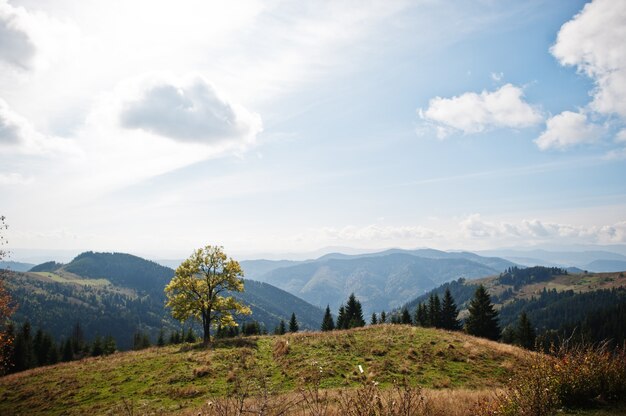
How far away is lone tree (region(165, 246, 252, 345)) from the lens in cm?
3841

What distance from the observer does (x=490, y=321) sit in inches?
2616

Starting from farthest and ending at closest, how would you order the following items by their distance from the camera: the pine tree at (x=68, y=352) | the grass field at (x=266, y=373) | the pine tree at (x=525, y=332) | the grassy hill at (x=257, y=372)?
the pine tree at (x=68, y=352) → the pine tree at (x=525, y=332) → the grassy hill at (x=257, y=372) → the grass field at (x=266, y=373)

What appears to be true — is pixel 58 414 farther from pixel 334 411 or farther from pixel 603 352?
pixel 603 352

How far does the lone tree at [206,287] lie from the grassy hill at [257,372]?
28.4 feet

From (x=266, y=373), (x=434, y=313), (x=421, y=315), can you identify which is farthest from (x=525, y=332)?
(x=266, y=373)

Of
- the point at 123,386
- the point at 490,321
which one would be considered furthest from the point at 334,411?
the point at 490,321

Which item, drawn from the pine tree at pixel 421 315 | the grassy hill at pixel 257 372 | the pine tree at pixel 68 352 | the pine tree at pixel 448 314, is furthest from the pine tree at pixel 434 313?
the pine tree at pixel 68 352

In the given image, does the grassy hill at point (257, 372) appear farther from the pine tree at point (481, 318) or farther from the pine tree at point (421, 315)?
the pine tree at point (421, 315)

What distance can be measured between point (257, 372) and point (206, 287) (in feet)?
63.6

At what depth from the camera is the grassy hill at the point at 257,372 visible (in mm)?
19562

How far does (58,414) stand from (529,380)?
23.8 meters

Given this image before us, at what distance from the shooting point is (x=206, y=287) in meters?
39.6

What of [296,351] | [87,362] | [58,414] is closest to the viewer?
[58,414]

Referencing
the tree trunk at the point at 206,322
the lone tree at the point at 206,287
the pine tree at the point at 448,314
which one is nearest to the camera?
the tree trunk at the point at 206,322
